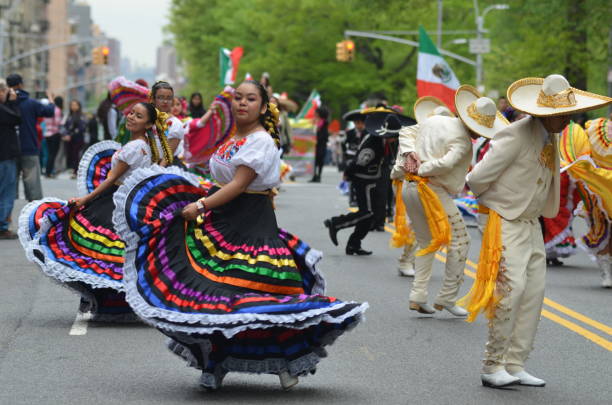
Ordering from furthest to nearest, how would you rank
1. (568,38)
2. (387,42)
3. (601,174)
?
(387,42) < (568,38) < (601,174)

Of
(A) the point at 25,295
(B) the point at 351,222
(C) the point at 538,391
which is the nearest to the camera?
(C) the point at 538,391

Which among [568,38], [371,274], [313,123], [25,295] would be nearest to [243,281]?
[25,295]

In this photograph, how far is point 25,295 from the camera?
1142cm

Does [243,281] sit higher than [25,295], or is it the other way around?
[243,281]

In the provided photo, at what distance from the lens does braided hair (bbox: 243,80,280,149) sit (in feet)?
24.1

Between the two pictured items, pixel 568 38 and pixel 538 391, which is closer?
pixel 538 391

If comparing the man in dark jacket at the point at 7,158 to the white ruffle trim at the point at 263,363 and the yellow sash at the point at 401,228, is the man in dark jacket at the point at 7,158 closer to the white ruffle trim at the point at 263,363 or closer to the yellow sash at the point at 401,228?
the yellow sash at the point at 401,228

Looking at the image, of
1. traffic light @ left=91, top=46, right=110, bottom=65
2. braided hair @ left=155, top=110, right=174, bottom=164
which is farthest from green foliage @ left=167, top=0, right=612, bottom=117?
braided hair @ left=155, top=110, right=174, bottom=164

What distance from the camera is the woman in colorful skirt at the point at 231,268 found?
6.87m

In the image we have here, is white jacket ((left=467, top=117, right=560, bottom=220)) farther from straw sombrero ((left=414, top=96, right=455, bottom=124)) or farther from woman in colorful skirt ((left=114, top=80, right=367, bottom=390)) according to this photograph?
straw sombrero ((left=414, top=96, right=455, bottom=124))

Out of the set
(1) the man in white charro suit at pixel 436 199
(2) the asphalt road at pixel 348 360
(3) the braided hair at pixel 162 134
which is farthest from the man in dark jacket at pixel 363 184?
(3) the braided hair at pixel 162 134

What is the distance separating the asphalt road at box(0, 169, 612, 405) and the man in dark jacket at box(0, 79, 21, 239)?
397 centimetres

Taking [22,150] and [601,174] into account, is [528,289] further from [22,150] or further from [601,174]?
[22,150]

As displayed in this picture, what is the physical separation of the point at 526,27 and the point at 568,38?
3398mm
